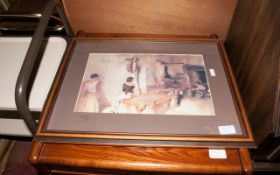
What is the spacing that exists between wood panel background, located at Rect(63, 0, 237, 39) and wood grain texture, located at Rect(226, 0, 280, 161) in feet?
0.25

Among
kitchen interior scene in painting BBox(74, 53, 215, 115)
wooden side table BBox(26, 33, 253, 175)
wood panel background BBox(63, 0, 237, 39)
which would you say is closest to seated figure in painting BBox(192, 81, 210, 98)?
kitchen interior scene in painting BBox(74, 53, 215, 115)

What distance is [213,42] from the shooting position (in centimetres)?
90

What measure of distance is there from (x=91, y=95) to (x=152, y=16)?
439 millimetres

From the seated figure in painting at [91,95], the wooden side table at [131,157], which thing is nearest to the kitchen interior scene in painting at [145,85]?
the seated figure in painting at [91,95]

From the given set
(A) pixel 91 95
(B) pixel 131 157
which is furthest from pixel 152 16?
(B) pixel 131 157

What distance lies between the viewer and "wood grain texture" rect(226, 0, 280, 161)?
0.62 m

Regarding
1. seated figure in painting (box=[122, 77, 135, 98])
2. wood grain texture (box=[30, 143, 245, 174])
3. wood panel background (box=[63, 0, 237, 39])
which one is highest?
wood panel background (box=[63, 0, 237, 39])

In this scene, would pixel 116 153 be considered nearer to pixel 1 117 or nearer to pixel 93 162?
pixel 93 162

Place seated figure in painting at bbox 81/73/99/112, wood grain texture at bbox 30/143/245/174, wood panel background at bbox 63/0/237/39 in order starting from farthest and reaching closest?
wood panel background at bbox 63/0/237/39, seated figure in painting at bbox 81/73/99/112, wood grain texture at bbox 30/143/245/174

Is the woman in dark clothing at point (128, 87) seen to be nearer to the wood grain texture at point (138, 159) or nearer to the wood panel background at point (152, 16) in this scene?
the wood grain texture at point (138, 159)

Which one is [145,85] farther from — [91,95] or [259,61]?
[259,61]

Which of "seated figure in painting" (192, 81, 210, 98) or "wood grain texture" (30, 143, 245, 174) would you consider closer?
"wood grain texture" (30, 143, 245, 174)

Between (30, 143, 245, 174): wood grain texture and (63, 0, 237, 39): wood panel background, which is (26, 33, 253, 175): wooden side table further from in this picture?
(63, 0, 237, 39): wood panel background

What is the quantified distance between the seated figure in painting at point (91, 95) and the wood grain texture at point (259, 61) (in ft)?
1.80
